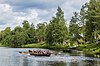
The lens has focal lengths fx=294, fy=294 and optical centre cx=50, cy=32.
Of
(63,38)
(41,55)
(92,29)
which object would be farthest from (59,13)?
(41,55)

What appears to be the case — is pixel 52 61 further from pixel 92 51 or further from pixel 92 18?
pixel 92 18

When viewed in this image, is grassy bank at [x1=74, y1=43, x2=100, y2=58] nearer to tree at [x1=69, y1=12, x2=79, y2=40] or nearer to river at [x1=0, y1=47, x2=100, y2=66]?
river at [x1=0, y1=47, x2=100, y2=66]

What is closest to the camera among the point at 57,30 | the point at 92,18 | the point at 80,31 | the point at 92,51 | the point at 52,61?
the point at 52,61

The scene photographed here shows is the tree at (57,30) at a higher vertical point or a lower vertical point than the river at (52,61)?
higher

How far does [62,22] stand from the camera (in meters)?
180

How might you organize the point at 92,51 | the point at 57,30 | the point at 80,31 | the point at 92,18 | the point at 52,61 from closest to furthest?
1. the point at 52,61
2. the point at 92,51
3. the point at 92,18
4. the point at 80,31
5. the point at 57,30

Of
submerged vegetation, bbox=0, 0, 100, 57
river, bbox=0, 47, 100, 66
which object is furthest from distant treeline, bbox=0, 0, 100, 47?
river, bbox=0, 47, 100, 66

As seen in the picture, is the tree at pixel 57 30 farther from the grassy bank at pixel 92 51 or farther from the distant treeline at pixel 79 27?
the grassy bank at pixel 92 51

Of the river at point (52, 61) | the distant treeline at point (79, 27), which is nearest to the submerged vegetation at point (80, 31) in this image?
the distant treeline at point (79, 27)

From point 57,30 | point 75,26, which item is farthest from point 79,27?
point 57,30

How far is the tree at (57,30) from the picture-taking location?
173625mm

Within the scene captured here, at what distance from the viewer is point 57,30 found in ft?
575

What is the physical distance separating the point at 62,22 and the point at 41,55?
268 ft

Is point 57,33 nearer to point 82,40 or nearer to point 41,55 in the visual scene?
point 82,40
